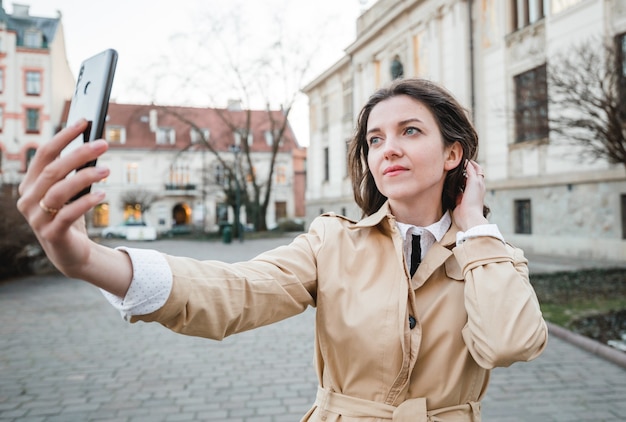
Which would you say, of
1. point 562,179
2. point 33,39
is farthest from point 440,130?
point 33,39

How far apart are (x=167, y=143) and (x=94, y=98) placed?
186ft

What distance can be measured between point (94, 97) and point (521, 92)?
15782mm

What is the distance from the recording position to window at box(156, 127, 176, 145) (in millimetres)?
54500

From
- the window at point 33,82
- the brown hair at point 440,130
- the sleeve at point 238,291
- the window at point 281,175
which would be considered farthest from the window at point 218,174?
the sleeve at point 238,291

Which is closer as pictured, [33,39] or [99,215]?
[99,215]

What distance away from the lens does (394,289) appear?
1.74 metres

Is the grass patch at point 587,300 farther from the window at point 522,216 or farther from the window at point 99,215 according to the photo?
the window at point 99,215

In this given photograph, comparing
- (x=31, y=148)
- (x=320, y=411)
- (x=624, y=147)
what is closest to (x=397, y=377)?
(x=320, y=411)

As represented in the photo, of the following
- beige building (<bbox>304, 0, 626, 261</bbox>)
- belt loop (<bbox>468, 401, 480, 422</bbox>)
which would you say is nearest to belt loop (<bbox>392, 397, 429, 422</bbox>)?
belt loop (<bbox>468, 401, 480, 422</bbox>)

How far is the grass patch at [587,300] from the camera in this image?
24.4 feet

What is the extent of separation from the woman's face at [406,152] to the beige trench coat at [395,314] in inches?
5.7

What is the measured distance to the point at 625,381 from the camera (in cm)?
521

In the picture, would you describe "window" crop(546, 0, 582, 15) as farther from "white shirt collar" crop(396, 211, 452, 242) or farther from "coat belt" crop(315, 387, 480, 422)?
"coat belt" crop(315, 387, 480, 422)

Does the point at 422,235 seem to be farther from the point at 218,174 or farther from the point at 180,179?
the point at 180,179
